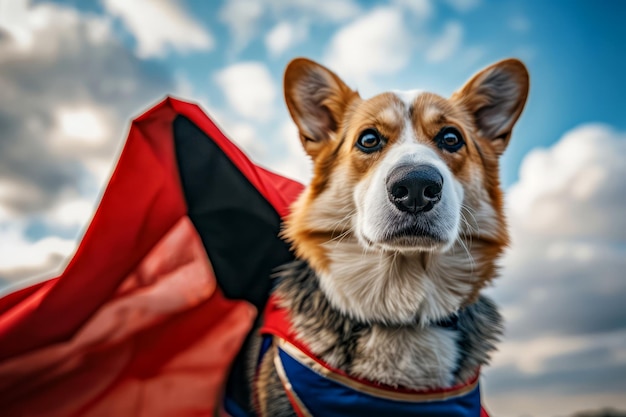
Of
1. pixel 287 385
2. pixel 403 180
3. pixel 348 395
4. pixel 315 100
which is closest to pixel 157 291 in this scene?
pixel 287 385

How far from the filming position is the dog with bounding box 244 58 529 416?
312 cm

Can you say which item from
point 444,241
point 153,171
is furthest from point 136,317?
point 444,241

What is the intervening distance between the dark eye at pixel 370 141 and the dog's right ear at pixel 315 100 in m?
0.38

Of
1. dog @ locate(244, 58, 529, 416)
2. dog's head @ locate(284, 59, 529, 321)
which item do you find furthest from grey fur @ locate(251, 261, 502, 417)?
dog's head @ locate(284, 59, 529, 321)

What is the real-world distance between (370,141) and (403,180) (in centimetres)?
58

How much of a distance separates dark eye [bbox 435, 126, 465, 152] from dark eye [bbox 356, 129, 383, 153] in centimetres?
37

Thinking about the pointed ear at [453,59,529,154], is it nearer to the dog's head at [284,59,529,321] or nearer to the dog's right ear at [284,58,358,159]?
the dog's head at [284,59,529,321]

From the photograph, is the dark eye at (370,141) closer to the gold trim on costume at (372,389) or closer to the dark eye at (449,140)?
the dark eye at (449,140)

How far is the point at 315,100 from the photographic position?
3.93m

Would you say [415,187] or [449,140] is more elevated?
[449,140]

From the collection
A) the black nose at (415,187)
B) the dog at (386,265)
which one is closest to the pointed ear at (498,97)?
the dog at (386,265)

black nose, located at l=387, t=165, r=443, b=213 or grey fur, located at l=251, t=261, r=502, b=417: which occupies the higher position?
black nose, located at l=387, t=165, r=443, b=213

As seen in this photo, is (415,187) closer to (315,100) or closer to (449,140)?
(449,140)

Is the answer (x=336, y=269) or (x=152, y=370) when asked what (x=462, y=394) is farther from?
(x=152, y=370)
